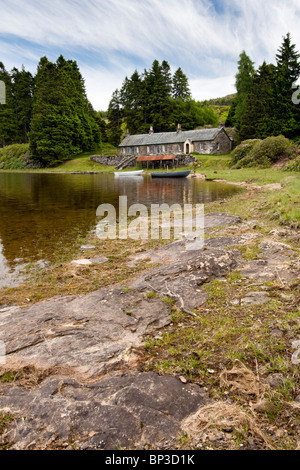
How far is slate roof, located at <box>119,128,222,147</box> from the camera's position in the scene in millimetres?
64375

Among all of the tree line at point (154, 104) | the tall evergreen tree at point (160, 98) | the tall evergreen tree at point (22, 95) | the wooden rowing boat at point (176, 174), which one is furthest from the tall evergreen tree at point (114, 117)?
the wooden rowing boat at point (176, 174)

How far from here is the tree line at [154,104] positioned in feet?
264

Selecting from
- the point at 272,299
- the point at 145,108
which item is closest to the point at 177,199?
the point at 272,299

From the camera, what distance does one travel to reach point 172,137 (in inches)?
2729

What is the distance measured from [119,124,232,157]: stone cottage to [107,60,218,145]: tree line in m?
9.11

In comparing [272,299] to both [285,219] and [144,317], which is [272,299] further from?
[285,219]

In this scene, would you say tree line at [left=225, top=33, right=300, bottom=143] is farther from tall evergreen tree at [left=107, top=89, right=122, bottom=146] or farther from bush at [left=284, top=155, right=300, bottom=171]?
tall evergreen tree at [left=107, top=89, right=122, bottom=146]

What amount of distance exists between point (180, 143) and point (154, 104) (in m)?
20.3

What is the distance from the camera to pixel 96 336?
4.95 m

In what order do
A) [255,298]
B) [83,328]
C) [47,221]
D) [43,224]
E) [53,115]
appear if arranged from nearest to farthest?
[83,328]
[255,298]
[43,224]
[47,221]
[53,115]

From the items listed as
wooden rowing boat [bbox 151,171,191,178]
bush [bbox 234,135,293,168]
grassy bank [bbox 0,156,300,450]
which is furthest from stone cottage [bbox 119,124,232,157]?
grassy bank [bbox 0,156,300,450]

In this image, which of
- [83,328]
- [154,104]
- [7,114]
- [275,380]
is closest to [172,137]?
[154,104]

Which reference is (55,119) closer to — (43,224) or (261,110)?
(261,110)

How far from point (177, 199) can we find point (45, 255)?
14643 mm
